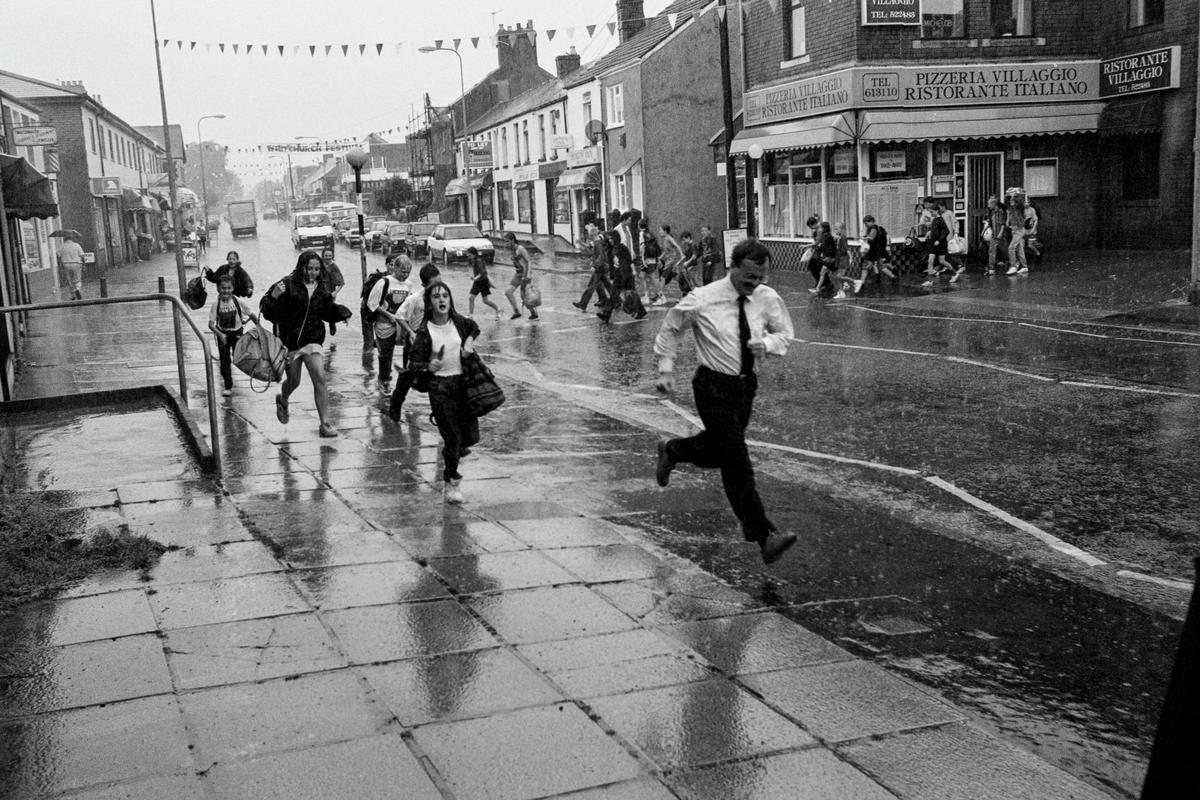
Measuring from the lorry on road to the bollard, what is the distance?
291ft

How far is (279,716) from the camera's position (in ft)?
14.2

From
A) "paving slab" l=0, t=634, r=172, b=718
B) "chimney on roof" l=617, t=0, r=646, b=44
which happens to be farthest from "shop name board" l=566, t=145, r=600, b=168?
"paving slab" l=0, t=634, r=172, b=718

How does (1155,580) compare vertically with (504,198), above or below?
below

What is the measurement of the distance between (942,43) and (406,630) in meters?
23.5

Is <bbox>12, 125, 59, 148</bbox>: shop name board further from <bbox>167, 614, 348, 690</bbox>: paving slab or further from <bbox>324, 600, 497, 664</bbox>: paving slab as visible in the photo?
<bbox>324, 600, 497, 664</bbox>: paving slab

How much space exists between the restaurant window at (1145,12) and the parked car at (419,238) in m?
27.2

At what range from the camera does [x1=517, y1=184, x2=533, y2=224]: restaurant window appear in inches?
2222

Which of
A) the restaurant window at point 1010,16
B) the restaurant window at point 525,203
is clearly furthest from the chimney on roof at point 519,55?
the restaurant window at point 1010,16

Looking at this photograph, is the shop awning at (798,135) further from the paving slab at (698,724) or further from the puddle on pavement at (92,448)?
the paving slab at (698,724)

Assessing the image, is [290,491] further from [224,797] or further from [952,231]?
[952,231]

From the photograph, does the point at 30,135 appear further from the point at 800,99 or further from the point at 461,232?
the point at 461,232

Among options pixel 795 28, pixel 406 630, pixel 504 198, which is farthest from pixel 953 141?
pixel 504 198

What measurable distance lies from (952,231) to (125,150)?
5019 centimetres

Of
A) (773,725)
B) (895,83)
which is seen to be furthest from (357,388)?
(895,83)
